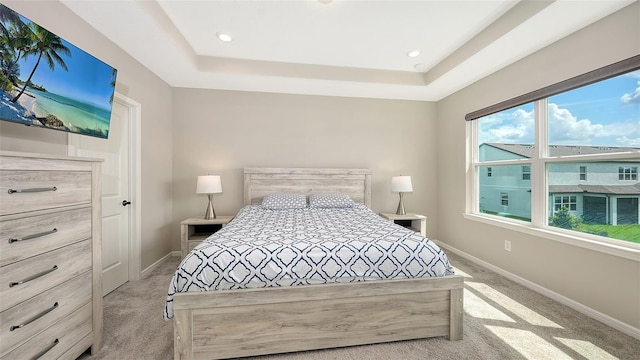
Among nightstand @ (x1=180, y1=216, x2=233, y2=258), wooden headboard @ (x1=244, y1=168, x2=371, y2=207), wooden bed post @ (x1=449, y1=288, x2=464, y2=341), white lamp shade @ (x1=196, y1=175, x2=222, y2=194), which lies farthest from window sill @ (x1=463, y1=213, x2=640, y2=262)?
white lamp shade @ (x1=196, y1=175, x2=222, y2=194)

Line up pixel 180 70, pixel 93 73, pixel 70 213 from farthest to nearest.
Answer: pixel 180 70 < pixel 93 73 < pixel 70 213

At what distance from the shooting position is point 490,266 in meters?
2.91

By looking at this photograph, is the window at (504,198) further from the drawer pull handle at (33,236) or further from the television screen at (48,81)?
the television screen at (48,81)

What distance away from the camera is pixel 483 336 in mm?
1711

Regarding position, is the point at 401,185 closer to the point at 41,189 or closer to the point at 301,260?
the point at 301,260

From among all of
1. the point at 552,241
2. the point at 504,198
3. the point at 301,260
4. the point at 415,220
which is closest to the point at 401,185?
the point at 415,220

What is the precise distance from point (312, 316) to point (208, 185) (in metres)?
2.24

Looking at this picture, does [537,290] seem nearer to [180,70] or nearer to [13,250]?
[13,250]

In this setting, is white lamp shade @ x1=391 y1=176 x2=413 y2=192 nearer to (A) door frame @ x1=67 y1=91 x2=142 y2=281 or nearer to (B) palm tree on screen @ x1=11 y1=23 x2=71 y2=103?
(A) door frame @ x1=67 y1=91 x2=142 y2=281

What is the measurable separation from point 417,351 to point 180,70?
362 cm

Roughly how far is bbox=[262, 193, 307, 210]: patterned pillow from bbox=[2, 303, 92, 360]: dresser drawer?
192cm

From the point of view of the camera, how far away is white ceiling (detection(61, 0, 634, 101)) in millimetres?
1961

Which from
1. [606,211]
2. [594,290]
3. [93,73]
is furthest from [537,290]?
[93,73]

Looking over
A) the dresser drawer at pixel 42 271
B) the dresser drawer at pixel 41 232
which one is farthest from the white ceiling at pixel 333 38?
the dresser drawer at pixel 42 271
